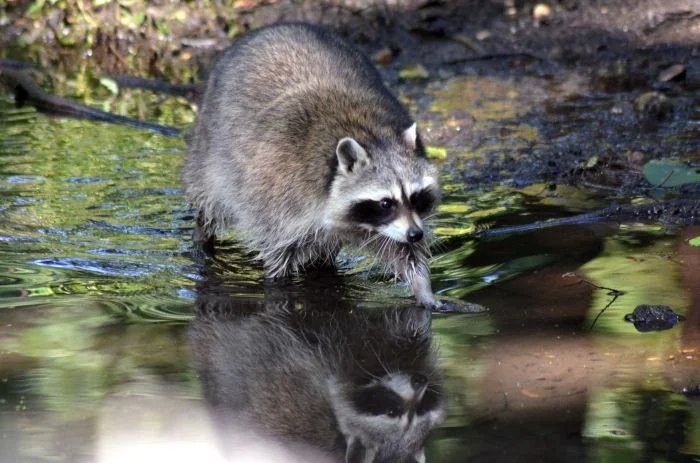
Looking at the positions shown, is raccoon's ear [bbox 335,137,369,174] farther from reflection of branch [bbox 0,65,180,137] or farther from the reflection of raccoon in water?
reflection of branch [bbox 0,65,180,137]

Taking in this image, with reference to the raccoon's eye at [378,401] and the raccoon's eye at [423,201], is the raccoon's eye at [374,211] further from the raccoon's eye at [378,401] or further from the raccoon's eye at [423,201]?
the raccoon's eye at [378,401]

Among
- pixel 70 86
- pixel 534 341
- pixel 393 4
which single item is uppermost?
pixel 534 341

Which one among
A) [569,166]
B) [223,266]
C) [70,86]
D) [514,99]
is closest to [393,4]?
[514,99]

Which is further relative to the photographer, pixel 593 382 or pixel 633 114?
pixel 633 114

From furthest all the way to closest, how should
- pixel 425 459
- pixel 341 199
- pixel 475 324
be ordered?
pixel 341 199 → pixel 475 324 → pixel 425 459

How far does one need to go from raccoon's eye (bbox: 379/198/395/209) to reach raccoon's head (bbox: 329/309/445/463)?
560mm

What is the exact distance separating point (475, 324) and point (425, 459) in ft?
3.66

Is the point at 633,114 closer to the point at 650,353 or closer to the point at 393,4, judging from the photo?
the point at 393,4

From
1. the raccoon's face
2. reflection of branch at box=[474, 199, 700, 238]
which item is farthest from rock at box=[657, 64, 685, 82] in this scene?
the raccoon's face

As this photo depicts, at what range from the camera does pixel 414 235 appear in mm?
4355

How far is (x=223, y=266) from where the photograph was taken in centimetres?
516

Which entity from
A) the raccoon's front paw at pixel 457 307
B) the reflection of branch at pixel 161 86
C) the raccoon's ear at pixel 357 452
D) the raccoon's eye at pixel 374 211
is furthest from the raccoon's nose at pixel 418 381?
the reflection of branch at pixel 161 86

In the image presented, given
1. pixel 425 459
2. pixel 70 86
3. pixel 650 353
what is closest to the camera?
pixel 425 459

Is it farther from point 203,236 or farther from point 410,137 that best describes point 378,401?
point 203,236
